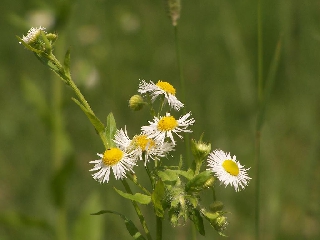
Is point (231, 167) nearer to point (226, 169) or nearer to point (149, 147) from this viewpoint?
point (226, 169)

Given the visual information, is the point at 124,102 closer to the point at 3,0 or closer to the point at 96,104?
the point at 96,104

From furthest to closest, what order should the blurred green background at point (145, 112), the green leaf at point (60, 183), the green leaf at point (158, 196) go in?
1. the blurred green background at point (145, 112)
2. the green leaf at point (60, 183)
3. the green leaf at point (158, 196)

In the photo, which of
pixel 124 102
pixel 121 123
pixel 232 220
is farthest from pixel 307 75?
pixel 124 102

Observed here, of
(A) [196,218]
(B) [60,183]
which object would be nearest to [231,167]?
(A) [196,218]

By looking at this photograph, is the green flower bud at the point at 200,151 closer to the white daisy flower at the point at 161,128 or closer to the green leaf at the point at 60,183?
the white daisy flower at the point at 161,128

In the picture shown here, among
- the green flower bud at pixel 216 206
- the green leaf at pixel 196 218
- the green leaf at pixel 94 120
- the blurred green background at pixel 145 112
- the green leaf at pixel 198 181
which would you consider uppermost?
the blurred green background at pixel 145 112

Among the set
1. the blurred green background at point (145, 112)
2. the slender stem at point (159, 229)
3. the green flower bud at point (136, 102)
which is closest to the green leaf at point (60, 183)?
the blurred green background at point (145, 112)

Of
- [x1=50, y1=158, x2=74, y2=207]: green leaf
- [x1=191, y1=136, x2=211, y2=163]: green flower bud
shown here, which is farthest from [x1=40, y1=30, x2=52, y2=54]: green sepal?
[x1=50, y1=158, x2=74, y2=207]: green leaf

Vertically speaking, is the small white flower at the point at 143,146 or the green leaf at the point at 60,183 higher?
the green leaf at the point at 60,183
